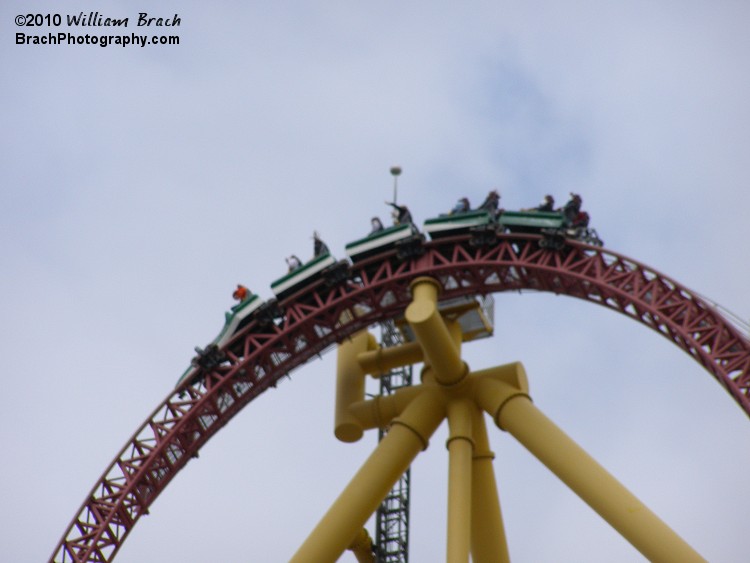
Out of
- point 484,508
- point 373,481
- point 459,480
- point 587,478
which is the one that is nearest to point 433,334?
point 459,480

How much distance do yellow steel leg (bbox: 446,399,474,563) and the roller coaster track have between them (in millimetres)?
2370

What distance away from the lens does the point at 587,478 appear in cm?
2402

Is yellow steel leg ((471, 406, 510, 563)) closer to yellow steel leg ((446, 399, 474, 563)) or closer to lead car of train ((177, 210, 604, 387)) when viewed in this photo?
yellow steel leg ((446, 399, 474, 563))

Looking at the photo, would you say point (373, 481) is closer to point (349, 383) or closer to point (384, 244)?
point (349, 383)

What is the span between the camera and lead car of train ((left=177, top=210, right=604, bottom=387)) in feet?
86.0

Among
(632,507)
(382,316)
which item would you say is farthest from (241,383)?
(632,507)

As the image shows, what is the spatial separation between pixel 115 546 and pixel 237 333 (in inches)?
191

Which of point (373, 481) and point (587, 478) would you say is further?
point (373, 481)

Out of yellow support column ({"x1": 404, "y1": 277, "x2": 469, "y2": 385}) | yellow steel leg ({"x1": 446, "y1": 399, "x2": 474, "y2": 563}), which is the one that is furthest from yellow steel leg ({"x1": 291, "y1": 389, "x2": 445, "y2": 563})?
yellow support column ({"x1": 404, "y1": 277, "x2": 469, "y2": 385})

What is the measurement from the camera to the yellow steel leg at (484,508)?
2658 centimetres

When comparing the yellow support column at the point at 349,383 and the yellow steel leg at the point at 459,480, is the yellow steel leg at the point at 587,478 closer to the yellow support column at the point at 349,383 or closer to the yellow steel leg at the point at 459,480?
the yellow steel leg at the point at 459,480

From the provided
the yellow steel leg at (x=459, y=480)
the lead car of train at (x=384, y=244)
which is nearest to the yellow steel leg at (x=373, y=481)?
the yellow steel leg at (x=459, y=480)

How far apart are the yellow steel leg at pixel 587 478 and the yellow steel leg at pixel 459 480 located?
67cm

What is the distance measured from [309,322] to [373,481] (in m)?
3.49
